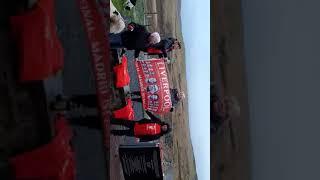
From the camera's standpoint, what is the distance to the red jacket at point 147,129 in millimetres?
1845

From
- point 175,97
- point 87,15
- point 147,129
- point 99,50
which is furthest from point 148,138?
point 87,15

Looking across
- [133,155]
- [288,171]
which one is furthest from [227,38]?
[133,155]

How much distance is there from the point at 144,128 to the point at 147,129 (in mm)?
13

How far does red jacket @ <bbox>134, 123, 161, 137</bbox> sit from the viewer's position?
1845mm

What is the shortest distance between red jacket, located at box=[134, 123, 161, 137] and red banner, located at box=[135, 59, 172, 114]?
0.07 meters

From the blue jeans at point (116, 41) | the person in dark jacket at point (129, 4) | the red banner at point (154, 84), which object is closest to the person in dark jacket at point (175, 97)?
the red banner at point (154, 84)

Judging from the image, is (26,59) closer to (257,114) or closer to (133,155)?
(257,114)

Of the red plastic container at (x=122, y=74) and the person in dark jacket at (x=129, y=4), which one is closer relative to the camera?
the red plastic container at (x=122, y=74)

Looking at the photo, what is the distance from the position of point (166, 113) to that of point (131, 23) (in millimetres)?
435

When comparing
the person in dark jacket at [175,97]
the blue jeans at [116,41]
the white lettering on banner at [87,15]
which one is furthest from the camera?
the blue jeans at [116,41]

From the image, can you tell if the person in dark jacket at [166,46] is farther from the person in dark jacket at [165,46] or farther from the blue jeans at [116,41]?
the blue jeans at [116,41]

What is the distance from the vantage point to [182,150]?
5.71ft

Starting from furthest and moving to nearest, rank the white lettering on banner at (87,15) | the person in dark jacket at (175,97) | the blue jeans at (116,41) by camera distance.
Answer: the blue jeans at (116,41)
the person in dark jacket at (175,97)
the white lettering on banner at (87,15)

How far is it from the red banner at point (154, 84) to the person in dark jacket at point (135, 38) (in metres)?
0.07
